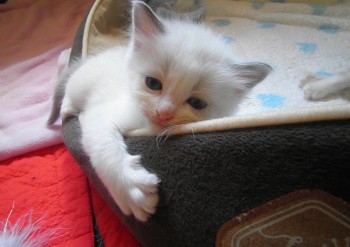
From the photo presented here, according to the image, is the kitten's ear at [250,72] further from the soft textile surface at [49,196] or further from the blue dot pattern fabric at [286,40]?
the soft textile surface at [49,196]

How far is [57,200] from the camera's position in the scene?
1.24 m

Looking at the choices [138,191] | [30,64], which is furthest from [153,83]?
[30,64]

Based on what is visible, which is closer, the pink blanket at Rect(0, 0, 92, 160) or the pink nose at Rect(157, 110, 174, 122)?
the pink nose at Rect(157, 110, 174, 122)

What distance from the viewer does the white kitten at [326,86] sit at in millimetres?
1360

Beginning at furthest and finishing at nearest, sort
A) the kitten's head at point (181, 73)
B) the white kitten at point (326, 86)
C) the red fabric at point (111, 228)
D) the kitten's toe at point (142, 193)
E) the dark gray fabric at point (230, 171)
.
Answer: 1. the white kitten at point (326, 86)
2. the red fabric at point (111, 228)
3. the kitten's head at point (181, 73)
4. the kitten's toe at point (142, 193)
5. the dark gray fabric at point (230, 171)

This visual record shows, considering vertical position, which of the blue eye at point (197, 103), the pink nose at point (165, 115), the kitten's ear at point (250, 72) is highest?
the kitten's ear at point (250, 72)

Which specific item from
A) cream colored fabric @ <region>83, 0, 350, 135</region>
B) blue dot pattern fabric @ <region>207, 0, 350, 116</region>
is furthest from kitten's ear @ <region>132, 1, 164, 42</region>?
blue dot pattern fabric @ <region>207, 0, 350, 116</region>

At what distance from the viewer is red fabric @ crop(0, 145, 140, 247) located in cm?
112

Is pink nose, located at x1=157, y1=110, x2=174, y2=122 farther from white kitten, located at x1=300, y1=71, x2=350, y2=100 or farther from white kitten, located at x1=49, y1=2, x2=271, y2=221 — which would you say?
white kitten, located at x1=300, y1=71, x2=350, y2=100

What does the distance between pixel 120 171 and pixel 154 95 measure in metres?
0.24

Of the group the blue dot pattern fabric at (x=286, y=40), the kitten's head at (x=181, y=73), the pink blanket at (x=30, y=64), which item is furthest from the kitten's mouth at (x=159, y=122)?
the pink blanket at (x=30, y=64)

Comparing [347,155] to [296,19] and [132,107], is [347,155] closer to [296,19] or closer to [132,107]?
[132,107]

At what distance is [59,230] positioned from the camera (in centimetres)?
113

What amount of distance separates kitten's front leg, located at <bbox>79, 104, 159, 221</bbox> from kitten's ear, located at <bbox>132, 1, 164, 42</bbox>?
28cm
